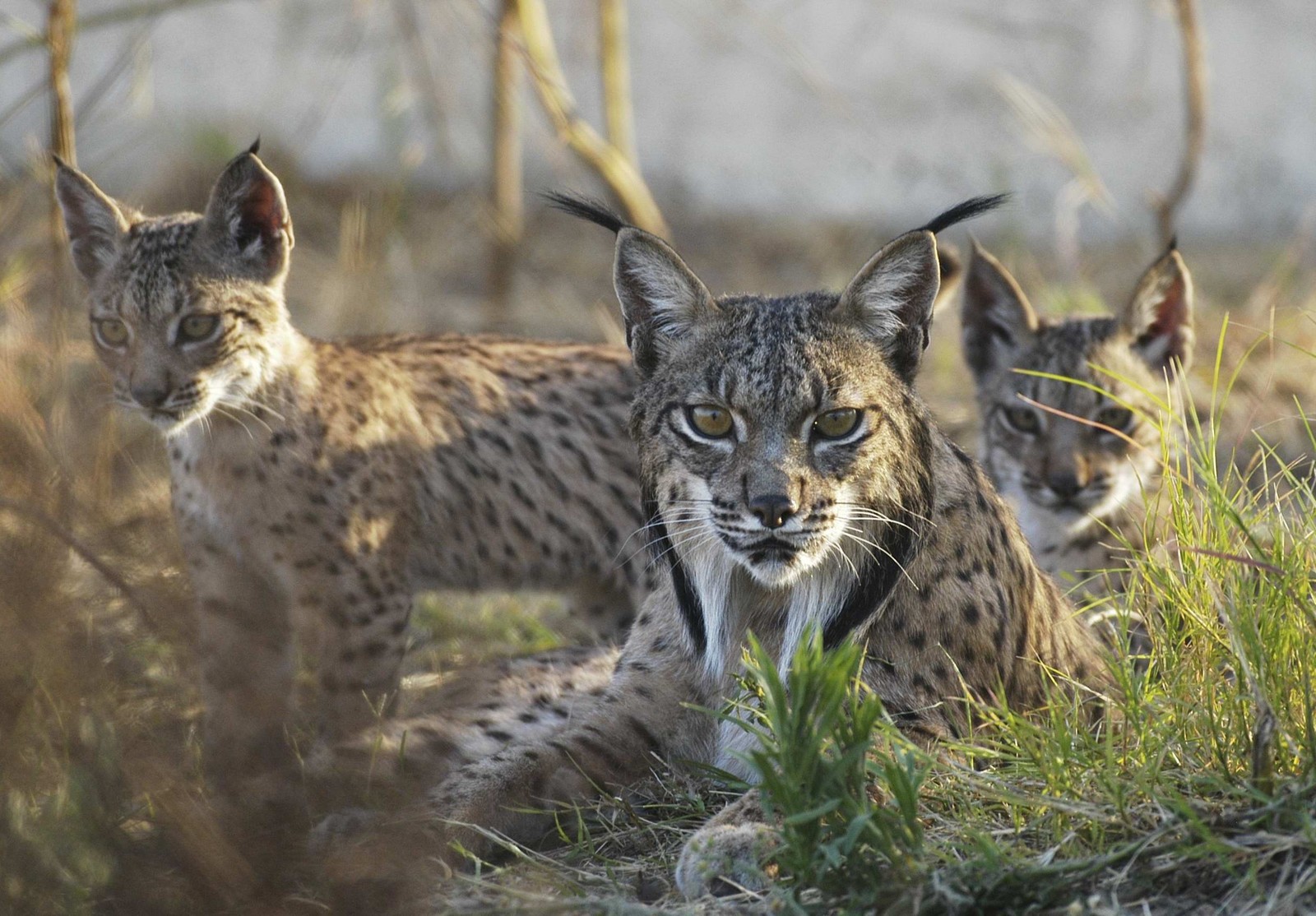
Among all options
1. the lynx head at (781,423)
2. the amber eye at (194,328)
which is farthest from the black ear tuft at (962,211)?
the amber eye at (194,328)

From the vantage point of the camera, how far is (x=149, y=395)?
16.1 ft

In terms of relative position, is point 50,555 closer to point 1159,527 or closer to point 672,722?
point 672,722

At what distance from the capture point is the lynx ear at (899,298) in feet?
12.7

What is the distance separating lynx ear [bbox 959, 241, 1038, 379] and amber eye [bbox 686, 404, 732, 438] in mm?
2681

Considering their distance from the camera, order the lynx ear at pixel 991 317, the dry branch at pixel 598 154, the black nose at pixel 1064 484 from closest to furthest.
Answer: the black nose at pixel 1064 484
the lynx ear at pixel 991 317
the dry branch at pixel 598 154

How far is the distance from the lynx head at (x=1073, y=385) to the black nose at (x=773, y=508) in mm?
2428

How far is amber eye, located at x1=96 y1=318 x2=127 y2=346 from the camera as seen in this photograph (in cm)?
516

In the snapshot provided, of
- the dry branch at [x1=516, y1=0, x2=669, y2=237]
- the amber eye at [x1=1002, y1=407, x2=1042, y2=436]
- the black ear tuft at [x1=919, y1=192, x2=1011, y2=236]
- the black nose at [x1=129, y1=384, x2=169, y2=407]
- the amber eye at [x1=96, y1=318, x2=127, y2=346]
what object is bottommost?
the amber eye at [x1=1002, y1=407, x2=1042, y2=436]

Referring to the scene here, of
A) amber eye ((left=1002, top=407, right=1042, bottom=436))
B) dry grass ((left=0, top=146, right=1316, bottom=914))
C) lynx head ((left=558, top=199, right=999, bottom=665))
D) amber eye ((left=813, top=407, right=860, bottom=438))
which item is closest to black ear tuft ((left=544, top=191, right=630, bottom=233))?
lynx head ((left=558, top=199, right=999, bottom=665))

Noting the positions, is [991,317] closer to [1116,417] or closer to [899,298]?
[1116,417]

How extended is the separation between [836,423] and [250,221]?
2.43 m

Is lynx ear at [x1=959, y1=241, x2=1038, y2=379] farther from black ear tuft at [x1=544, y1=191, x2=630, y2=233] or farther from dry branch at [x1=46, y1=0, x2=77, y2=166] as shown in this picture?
dry branch at [x1=46, y1=0, x2=77, y2=166]

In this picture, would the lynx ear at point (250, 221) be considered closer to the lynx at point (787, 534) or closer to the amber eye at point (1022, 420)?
the lynx at point (787, 534)

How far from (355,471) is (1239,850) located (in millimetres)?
3373
